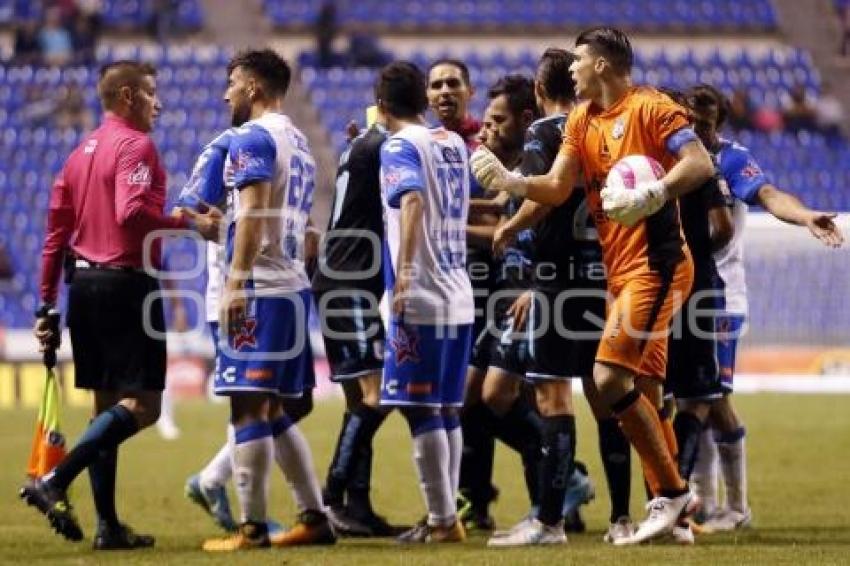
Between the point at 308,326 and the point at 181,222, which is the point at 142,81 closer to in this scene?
the point at 181,222

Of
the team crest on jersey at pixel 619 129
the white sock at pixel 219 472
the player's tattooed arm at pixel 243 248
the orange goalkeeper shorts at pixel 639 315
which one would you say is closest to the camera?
the orange goalkeeper shorts at pixel 639 315

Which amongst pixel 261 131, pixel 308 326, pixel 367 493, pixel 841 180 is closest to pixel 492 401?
pixel 367 493

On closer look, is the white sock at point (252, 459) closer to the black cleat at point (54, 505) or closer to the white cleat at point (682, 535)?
the black cleat at point (54, 505)

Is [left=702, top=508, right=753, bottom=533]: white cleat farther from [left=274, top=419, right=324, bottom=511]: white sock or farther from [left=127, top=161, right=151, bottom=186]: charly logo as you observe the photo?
[left=127, top=161, right=151, bottom=186]: charly logo

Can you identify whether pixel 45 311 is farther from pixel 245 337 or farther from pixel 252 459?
pixel 252 459

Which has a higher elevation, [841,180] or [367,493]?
A: [841,180]

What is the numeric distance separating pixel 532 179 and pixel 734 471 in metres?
2.79

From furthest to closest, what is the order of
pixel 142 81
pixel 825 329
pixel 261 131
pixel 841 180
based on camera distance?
pixel 841 180 → pixel 825 329 → pixel 142 81 → pixel 261 131

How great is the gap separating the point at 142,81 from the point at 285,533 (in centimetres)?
254

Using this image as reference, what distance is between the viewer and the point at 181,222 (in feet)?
30.7

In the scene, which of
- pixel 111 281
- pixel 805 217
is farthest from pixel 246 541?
pixel 805 217

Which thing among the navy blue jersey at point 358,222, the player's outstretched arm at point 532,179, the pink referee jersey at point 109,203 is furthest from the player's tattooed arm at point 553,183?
the pink referee jersey at point 109,203

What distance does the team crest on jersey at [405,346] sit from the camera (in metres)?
9.18

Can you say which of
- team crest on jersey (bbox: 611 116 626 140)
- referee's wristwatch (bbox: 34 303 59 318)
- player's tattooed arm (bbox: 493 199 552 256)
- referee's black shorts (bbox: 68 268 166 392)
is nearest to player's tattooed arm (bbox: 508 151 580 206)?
player's tattooed arm (bbox: 493 199 552 256)
